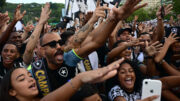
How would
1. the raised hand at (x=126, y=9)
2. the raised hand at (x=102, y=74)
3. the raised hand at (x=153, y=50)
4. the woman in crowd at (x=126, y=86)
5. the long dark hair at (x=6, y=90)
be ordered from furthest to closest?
the raised hand at (x=153, y=50) → the woman in crowd at (x=126, y=86) → the raised hand at (x=126, y=9) → the long dark hair at (x=6, y=90) → the raised hand at (x=102, y=74)

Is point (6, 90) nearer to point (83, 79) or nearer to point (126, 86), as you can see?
point (83, 79)

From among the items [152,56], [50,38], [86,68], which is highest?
[50,38]

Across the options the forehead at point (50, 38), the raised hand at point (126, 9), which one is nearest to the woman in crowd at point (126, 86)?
the raised hand at point (126, 9)

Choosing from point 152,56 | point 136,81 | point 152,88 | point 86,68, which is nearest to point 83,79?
point 152,88

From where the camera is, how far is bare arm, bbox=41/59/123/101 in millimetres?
1344

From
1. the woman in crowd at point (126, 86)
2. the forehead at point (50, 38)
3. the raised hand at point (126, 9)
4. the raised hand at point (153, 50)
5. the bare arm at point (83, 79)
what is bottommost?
the woman in crowd at point (126, 86)

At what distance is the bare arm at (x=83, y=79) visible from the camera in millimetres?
1344

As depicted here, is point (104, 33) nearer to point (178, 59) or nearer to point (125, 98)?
point (125, 98)

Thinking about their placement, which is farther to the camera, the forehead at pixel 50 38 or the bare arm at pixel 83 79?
the forehead at pixel 50 38

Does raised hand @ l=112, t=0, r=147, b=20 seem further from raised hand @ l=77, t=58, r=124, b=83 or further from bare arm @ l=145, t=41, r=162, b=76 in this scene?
bare arm @ l=145, t=41, r=162, b=76

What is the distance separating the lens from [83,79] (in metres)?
1.42

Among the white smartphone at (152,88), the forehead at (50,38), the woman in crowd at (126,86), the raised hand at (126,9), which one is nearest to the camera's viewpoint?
the white smartphone at (152,88)

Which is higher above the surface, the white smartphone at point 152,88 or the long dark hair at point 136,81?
the white smartphone at point 152,88

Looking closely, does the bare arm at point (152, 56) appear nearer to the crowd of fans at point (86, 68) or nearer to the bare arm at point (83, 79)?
the crowd of fans at point (86, 68)
